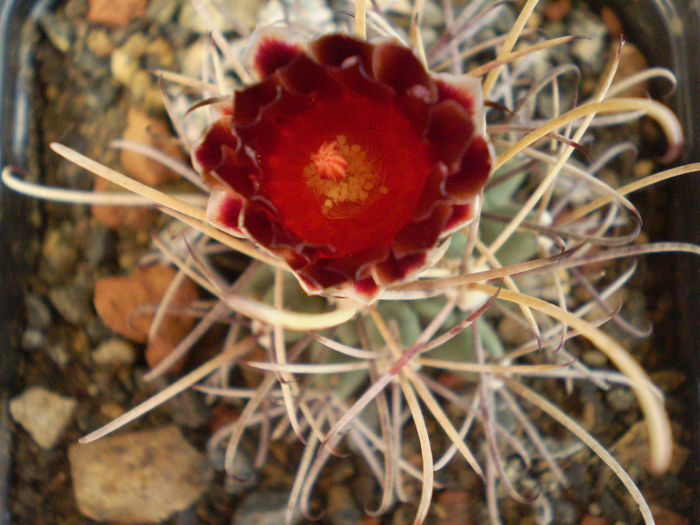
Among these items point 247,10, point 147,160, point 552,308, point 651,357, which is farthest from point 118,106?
point 651,357

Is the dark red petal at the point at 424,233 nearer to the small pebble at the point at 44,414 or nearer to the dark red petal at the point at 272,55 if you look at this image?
the dark red petal at the point at 272,55

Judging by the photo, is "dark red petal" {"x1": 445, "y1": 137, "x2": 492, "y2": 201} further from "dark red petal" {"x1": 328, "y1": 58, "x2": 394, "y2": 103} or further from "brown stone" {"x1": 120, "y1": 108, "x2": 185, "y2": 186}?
"brown stone" {"x1": 120, "y1": 108, "x2": 185, "y2": 186}

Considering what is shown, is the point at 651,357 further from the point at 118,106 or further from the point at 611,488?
the point at 118,106

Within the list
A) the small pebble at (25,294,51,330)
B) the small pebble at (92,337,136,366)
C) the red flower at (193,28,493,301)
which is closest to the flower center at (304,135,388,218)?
the red flower at (193,28,493,301)

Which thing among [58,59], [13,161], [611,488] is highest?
[58,59]

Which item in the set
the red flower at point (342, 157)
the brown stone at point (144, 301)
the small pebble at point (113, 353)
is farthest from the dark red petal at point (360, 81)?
the small pebble at point (113, 353)

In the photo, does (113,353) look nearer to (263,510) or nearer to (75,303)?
(75,303)
